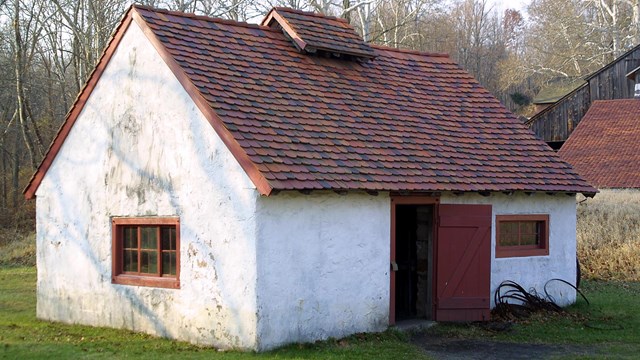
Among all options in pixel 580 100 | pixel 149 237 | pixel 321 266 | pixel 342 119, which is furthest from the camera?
pixel 580 100

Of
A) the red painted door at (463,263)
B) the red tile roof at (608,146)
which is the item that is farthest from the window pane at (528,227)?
the red tile roof at (608,146)

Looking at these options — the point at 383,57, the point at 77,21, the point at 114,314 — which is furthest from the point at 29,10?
the point at 114,314

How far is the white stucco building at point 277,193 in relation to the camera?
39.6 ft

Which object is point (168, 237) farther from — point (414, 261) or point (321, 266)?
point (414, 261)

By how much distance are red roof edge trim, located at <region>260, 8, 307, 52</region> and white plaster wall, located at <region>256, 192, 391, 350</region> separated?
148 inches

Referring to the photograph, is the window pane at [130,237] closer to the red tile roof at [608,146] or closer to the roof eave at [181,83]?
the roof eave at [181,83]

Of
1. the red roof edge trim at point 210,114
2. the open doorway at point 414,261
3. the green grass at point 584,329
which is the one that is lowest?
the green grass at point 584,329

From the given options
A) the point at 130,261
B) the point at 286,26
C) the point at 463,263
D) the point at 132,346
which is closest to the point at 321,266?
the point at 132,346

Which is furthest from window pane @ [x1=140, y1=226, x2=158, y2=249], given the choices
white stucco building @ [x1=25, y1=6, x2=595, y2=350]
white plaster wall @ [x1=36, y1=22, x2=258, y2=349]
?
white plaster wall @ [x1=36, y1=22, x2=258, y2=349]

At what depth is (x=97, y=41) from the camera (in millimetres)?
30609

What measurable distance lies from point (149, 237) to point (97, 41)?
62.0 feet

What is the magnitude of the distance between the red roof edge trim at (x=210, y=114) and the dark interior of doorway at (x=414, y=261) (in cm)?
421

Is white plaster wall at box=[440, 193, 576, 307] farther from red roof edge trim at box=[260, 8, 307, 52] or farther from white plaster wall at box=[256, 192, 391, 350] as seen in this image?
red roof edge trim at box=[260, 8, 307, 52]

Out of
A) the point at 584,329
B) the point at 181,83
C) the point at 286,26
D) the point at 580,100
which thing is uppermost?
the point at 580,100
